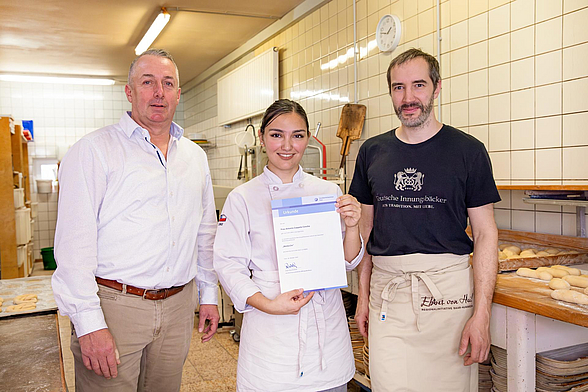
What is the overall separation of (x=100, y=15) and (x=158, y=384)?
12.7 feet

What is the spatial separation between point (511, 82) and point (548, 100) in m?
0.23

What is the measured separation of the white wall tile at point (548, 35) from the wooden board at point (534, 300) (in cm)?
105

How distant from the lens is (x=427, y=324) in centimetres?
173

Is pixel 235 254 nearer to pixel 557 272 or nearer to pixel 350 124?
pixel 557 272

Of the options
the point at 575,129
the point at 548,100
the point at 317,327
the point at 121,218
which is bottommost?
the point at 317,327

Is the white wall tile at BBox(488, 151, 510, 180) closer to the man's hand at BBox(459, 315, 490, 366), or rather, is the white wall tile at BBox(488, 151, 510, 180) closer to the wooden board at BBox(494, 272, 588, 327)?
the wooden board at BBox(494, 272, 588, 327)

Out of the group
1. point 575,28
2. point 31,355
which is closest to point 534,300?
point 575,28

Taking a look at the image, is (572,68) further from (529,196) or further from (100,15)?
(100,15)

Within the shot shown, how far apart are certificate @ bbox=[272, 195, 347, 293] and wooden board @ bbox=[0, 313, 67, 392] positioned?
2.43 feet

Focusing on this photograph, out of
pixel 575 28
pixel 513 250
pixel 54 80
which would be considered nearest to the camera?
pixel 575 28

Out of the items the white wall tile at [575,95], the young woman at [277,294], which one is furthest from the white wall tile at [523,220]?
the young woman at [277,294]

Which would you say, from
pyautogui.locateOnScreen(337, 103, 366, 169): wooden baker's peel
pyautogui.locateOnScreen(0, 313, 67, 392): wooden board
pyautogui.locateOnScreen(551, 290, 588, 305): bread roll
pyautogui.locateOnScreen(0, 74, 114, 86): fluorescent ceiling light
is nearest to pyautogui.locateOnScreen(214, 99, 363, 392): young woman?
pyautogui.locateOnScreen(0, 313, 67, 392): wooden board

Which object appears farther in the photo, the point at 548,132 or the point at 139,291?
the point at 548,132

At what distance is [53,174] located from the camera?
327 inches
